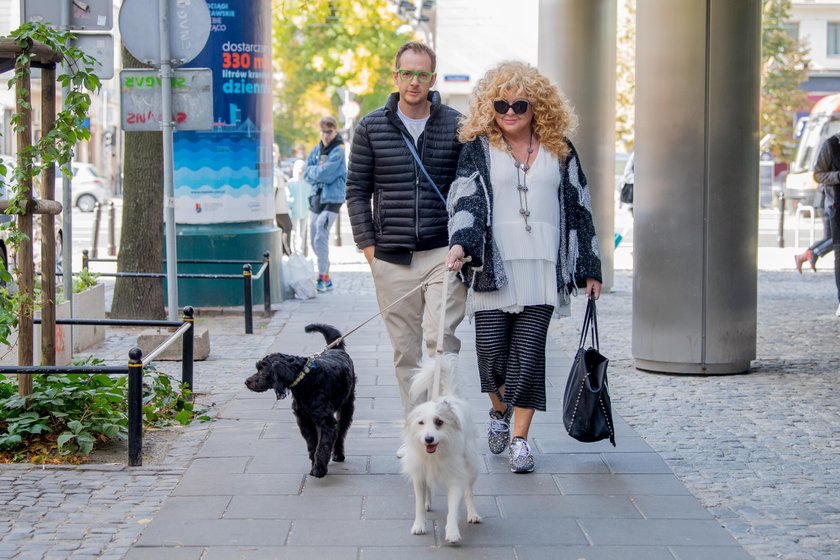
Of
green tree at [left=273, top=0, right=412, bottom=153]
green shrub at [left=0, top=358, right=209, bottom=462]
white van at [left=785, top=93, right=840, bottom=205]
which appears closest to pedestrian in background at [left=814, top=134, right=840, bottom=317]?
green shrub at [left=0, top=358, right=209, bottom=462]

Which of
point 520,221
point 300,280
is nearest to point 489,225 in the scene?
point 520,221

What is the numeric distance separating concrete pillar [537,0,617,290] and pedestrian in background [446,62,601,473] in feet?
32.1

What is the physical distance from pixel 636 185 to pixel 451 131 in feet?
11.9

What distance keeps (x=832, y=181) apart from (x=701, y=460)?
273 inches

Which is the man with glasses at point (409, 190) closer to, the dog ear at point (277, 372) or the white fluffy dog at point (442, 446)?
the dog ear at point (277, 372)

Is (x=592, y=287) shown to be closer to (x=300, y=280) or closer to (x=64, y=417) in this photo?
(x=64, y=417)

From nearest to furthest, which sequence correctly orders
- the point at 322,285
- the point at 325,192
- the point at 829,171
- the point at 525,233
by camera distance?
the point at 525,233 < the point at 829,171 < the point at 325,192 < the point at 322,285

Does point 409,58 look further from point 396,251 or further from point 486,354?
point 486,354

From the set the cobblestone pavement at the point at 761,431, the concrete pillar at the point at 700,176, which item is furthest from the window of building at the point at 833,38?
the concrete pillar at the point at 700,176

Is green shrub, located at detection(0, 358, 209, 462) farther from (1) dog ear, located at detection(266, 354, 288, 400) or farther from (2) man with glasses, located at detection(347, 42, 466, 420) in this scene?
(2) man with glasses, located at detection(347, 42, 466, 420)

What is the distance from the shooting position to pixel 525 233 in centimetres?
625

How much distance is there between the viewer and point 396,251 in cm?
647

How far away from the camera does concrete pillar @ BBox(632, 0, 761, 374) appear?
365 inches

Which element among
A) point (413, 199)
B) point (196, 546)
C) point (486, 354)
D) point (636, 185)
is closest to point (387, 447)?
point (486, 354)
